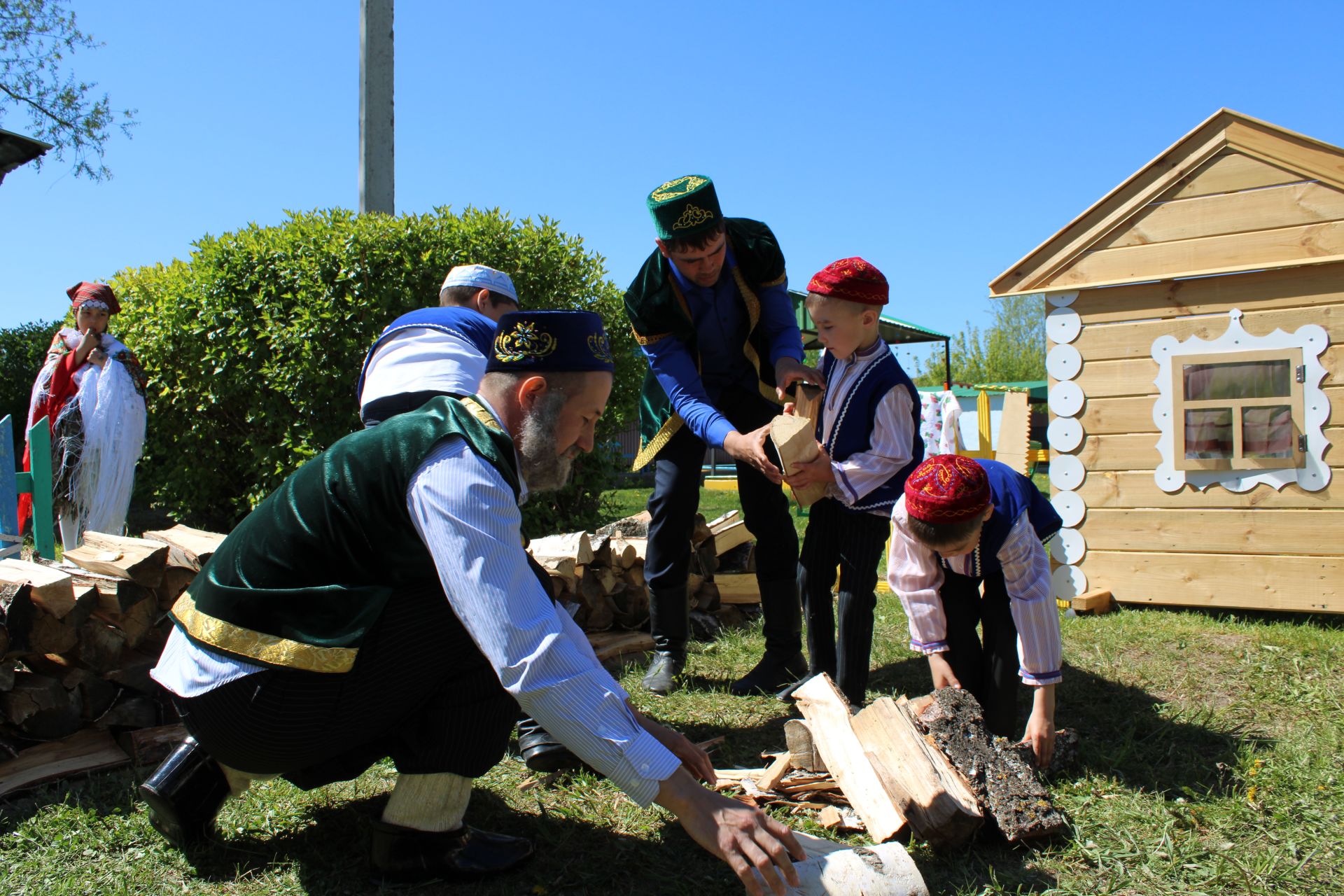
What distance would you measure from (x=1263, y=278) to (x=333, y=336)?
5.40 metres

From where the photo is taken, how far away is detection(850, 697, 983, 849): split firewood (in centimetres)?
206

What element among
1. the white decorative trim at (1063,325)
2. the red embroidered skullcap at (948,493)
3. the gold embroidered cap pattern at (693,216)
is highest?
the gold embroidered cap pattern at (693,216)

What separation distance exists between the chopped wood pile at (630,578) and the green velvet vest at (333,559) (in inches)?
72.1

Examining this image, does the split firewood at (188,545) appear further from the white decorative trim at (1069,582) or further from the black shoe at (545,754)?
the white decorative trim at (1069,582)

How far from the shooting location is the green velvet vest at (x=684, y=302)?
3377 mm

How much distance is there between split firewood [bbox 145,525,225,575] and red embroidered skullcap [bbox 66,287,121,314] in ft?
8.22

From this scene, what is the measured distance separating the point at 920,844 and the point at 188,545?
270 centimetres

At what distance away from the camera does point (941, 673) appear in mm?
2629

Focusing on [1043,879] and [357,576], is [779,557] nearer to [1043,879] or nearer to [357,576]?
[1043,879]

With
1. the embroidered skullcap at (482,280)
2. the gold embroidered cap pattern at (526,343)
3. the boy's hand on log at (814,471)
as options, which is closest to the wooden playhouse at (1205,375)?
the boy's hand on log at (814,471)

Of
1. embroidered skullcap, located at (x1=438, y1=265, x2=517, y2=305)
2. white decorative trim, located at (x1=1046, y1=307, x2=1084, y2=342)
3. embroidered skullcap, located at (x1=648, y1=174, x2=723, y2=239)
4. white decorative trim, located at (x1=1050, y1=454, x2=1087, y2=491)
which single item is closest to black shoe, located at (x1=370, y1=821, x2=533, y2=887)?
embroidered skullcap, located at (x1=648, y1=174, x2=723, y2=239)

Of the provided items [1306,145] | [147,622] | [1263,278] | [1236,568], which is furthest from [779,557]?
[1306,145]

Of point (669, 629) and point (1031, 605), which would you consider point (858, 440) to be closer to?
point (1031, 605)

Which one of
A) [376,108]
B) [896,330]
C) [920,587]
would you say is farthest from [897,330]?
[920,587]
